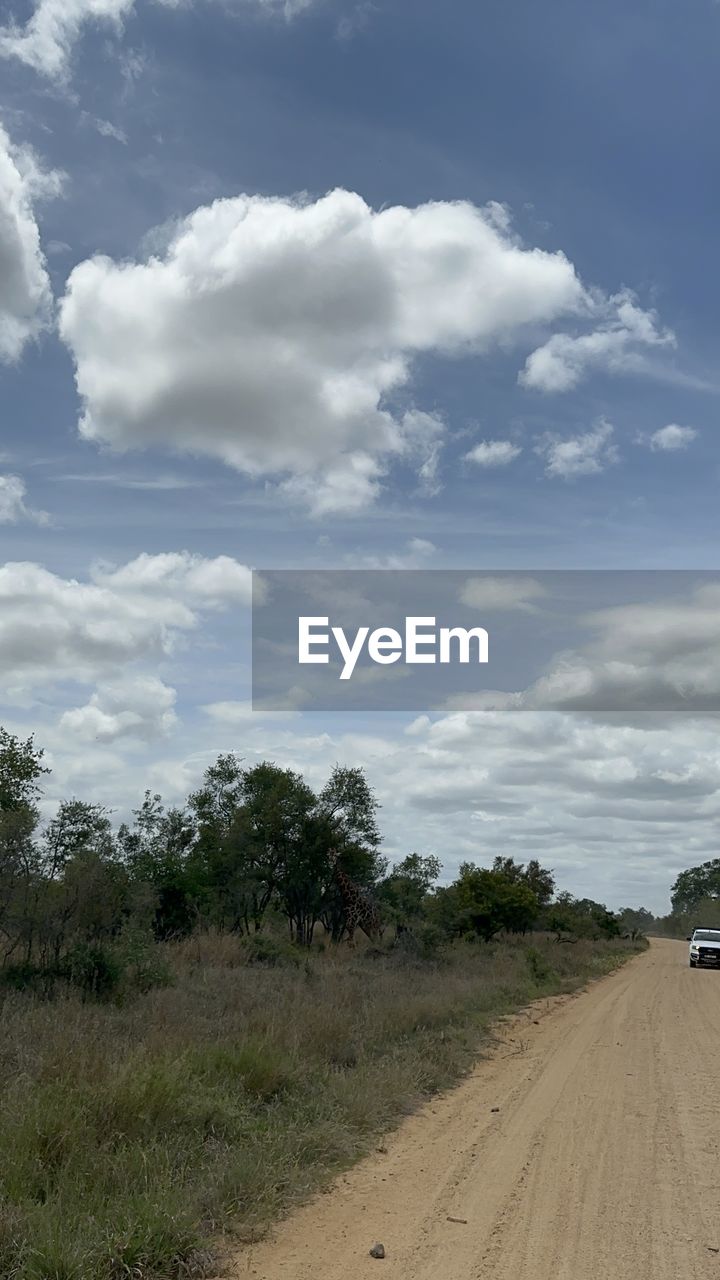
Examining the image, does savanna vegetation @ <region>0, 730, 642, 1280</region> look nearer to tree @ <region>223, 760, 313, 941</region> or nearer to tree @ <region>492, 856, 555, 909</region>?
tree @ <region>223, 760, 313, 941</region>

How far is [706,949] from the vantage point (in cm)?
4091

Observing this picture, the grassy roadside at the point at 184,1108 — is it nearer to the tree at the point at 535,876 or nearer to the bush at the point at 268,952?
the bush at the point at 268,952

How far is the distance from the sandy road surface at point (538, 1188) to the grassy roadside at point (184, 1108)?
1.41ft

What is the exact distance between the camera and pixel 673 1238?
24.0 ft

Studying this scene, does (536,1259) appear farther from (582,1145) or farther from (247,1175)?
(582,1145)

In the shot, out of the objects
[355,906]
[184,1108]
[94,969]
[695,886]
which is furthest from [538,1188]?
[695,886]

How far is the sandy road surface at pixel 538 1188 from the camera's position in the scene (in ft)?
22.5

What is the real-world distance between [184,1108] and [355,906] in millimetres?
33661

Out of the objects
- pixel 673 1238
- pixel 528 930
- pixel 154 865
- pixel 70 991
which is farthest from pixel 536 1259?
pixel 528 930

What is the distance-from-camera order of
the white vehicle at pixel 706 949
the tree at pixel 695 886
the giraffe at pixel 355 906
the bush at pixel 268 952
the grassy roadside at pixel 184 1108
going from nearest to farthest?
the grassy roadside at pixel 184 1108, the bush at pixel 268 952, the white vehicle at pixel 706 949, the giraffe at pixel 355 906, the tree at pixel 695 886

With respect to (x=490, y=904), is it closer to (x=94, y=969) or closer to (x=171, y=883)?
(x=171, y=883)

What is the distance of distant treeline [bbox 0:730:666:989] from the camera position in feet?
62.3

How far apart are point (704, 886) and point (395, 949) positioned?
149387 mm

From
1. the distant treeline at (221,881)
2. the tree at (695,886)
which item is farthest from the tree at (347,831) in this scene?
the tree at (695,886)
